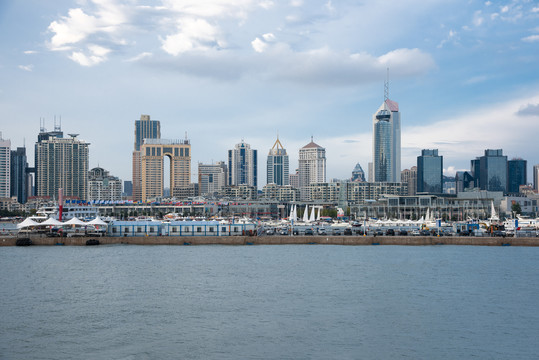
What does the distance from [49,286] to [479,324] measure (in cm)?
2717

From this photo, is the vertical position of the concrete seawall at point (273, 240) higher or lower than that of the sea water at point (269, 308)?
higher

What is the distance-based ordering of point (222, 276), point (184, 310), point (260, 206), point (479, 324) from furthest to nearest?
point (260, 206) < point (222, 276) < point (184, 310) < point (479, 324)

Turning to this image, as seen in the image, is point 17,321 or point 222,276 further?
point 222,276

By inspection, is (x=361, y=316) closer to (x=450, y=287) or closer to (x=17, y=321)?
(x=450, y=287)

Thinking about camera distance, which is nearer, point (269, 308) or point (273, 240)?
point (269, 308)

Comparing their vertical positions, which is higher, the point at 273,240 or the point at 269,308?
the point at 273,240

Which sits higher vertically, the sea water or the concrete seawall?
the concrete seawall

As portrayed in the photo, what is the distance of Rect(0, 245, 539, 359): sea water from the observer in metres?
23.0

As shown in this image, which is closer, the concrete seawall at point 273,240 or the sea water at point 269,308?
the sea water at point 269,308

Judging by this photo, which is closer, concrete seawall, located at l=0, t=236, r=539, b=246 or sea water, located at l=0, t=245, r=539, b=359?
sea water, located at l=0, t=245, r=539, b=359

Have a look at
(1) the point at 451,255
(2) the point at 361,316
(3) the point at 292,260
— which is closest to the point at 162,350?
(2) the point at 361,316

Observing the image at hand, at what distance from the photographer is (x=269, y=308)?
1167 inches

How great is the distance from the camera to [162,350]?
22.5 m

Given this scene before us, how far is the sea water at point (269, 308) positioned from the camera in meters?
23.0
